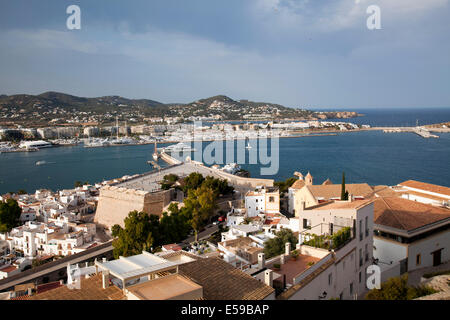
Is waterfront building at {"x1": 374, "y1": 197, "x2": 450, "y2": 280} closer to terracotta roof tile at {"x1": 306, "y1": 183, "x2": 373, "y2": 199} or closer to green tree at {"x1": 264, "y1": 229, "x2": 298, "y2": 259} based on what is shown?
green tree at {"x1": 264, "y1": 229, "x2": 298, "y2": 259}

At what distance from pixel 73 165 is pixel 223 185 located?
2338 cm

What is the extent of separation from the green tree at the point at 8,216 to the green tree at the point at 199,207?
6661 mm

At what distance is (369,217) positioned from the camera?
5.11 metres

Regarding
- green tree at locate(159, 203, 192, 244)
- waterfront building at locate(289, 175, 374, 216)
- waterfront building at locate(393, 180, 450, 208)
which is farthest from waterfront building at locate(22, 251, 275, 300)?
waterfront building at locate(393, 180, 450, 208)

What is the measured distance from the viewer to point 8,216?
42.8ft

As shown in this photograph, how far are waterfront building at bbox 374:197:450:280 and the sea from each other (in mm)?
16278

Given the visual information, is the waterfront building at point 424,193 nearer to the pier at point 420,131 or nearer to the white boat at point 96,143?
the pier at point 420,131

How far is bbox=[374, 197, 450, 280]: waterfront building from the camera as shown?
6.34 metres

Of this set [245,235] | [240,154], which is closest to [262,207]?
[245,235]

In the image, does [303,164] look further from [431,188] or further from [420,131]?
[420,131]

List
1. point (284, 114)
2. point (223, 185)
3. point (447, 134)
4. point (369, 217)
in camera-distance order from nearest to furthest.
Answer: point (369, 217)
point (223, 185)
point (447, 134)
point (284, 114)

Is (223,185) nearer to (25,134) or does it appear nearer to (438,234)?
(438,234)

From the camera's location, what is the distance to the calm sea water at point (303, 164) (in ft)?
83.0

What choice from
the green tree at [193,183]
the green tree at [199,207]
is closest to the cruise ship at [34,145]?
the green tree at [193,183]
